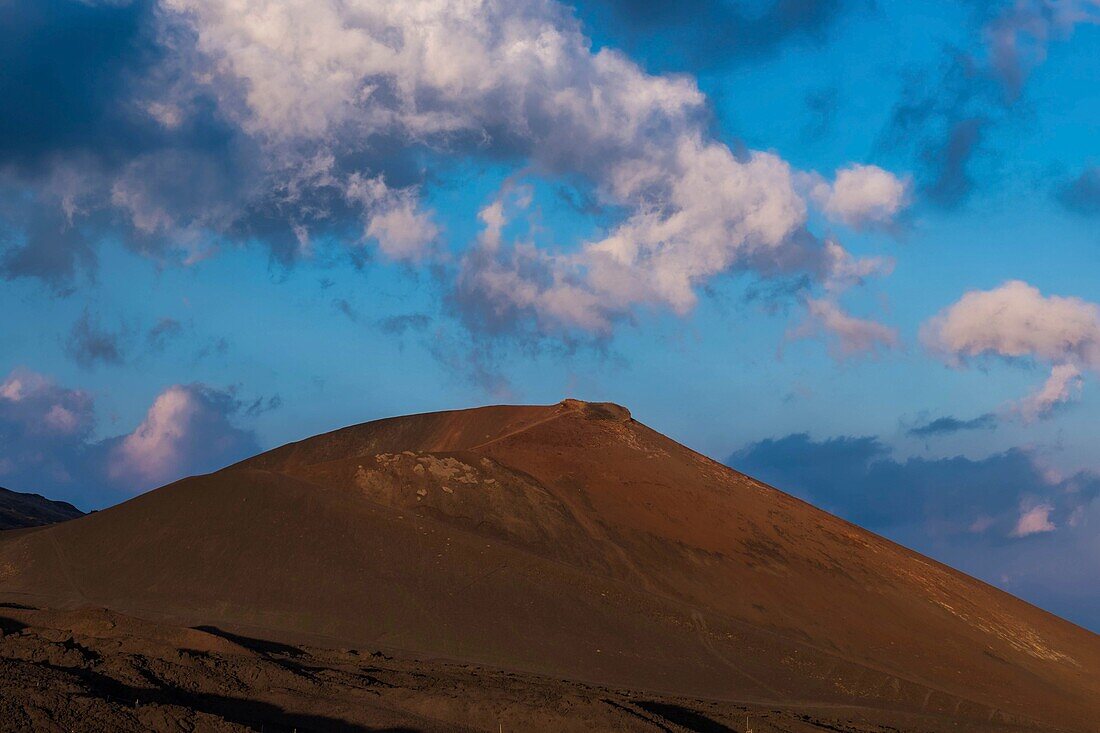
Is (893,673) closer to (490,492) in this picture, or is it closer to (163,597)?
(490,492)

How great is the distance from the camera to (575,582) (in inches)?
1660

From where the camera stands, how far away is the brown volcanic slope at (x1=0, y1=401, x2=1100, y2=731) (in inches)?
1454

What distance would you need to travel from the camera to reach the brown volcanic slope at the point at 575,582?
121 feet

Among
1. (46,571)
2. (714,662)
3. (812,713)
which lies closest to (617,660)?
(714,662)

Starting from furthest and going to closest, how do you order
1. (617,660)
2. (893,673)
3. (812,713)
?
(893,673) < (617,660) < (812,713)

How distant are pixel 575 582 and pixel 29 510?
95230mm

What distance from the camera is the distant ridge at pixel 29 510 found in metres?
94.6

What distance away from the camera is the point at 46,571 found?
146ft

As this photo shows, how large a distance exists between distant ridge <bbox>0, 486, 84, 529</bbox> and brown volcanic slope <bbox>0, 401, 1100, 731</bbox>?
48846 mm

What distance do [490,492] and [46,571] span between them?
21240 mm

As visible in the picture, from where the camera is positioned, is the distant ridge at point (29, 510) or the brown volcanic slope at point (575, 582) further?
the distant ridge at point (29, 510)

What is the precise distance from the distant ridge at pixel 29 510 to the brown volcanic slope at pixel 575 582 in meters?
48.8

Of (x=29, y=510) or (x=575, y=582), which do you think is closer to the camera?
(x=575, y=582)

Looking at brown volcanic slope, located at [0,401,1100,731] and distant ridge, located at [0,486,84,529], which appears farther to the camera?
distant ridge, located at [0,486,84,529]
